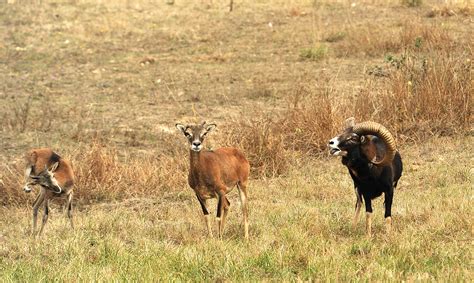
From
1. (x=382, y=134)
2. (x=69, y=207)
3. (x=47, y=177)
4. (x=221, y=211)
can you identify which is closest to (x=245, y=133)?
(x=69, y=207)

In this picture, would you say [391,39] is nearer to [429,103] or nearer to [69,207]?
[429,103]

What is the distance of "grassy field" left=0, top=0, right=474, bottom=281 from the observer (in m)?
6.86

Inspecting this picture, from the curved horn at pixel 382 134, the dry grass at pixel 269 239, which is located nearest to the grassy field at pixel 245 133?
the dry grass at pixel 269 239

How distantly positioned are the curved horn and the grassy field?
0.80m

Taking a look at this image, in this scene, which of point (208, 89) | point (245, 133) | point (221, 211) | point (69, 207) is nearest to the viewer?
point (221, 211)

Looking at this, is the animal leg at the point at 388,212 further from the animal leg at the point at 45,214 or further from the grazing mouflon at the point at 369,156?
the animal leg at the point at 45,214

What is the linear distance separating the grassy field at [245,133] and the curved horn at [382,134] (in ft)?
2.63

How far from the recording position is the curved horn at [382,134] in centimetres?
765

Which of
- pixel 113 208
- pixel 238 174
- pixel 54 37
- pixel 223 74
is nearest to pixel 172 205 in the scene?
pixel 113 208

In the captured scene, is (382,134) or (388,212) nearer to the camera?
(382,134)

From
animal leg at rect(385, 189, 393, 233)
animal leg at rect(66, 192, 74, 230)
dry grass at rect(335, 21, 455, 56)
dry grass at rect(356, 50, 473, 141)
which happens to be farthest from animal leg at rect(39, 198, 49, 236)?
dry grass at rect(335, 21, 455, 56)

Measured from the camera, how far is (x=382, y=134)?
7.66 m

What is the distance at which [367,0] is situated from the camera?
30062 millimetres

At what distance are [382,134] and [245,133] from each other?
17.3ft
